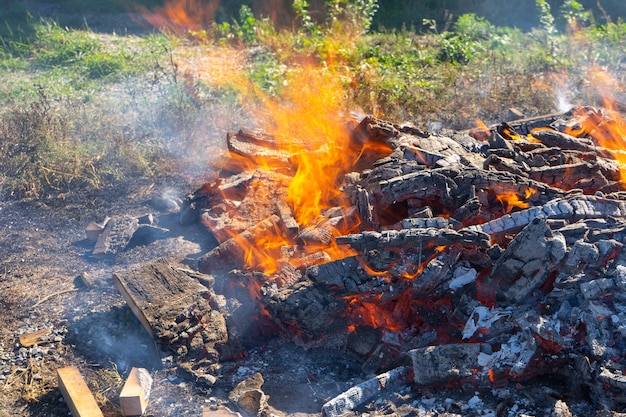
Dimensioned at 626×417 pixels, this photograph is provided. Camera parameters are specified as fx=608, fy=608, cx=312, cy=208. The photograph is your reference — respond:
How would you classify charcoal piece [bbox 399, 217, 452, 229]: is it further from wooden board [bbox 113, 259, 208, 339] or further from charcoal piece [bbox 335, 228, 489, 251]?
wooden board [bbox 113, 259, 208, 339]

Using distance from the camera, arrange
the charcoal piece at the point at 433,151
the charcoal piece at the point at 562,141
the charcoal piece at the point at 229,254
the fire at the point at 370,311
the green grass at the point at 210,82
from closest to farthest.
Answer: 1. the fire at the point at 370,311
2. the charcoal piece at the point at 229,254
3. the charcoal piece at the point at 433,151
4. the charcoal piece at the point at 562,141
5. the green grass at the point at 210,82

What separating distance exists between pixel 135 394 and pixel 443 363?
2.35 metres

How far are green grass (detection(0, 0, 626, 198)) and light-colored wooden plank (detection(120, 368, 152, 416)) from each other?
3.83 m

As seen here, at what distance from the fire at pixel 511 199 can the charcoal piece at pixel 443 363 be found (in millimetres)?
1727

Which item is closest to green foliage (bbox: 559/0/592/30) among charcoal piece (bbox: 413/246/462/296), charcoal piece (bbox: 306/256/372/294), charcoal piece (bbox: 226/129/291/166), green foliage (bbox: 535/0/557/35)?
green foliage (bbox: 535/0/557/35)

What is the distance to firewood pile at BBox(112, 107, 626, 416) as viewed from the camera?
4.68 metres

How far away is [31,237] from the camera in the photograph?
6.95 meters

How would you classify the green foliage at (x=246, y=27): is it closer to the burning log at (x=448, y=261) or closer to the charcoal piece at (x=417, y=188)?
the burning log at (x=448, y=261)

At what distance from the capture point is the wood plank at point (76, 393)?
4.49 meters

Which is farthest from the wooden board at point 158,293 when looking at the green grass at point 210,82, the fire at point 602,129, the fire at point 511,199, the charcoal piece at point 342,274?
the fire at point 602,129

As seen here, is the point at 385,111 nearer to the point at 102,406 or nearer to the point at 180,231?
the point at 180,231

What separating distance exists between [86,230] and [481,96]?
22.6 ft

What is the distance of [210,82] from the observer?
10688 mm

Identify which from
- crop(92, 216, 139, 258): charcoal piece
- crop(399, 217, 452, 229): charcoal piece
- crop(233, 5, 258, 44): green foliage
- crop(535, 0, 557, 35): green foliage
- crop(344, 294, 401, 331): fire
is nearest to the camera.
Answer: crop(344, 294, 401, 331): fire
